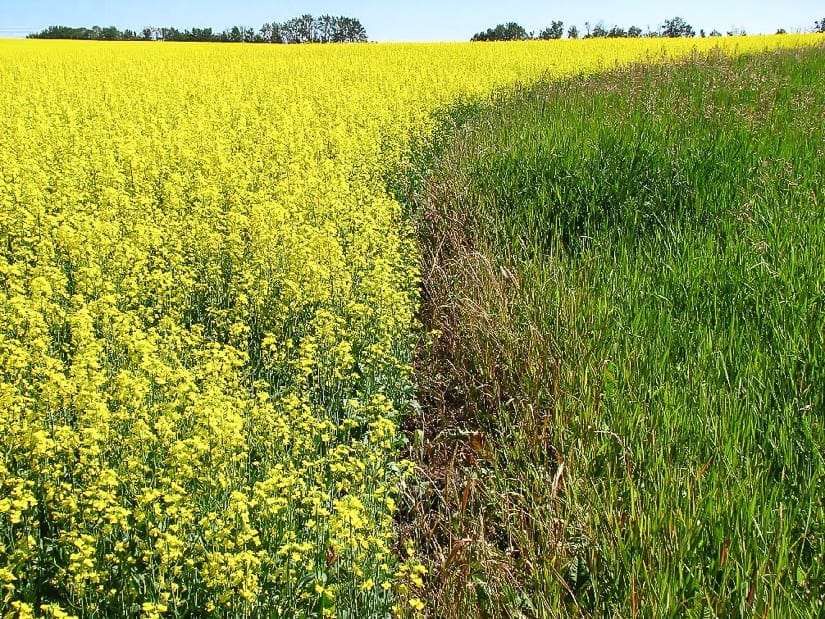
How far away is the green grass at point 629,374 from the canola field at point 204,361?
371 millimetres

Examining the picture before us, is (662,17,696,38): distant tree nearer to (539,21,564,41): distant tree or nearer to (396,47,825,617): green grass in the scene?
(539,21,564,41): distant tree

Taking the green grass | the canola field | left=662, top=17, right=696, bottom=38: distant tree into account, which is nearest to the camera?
the green grass

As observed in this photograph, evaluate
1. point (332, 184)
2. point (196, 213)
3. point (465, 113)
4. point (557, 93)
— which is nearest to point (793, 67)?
point (557, 93)

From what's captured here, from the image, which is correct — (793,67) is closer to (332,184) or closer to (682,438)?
(332,184)

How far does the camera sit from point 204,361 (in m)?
3.86

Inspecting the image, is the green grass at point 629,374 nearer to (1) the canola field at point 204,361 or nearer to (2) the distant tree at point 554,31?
(1) the canola field at point 204,361

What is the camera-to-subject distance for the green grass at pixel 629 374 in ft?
7.62

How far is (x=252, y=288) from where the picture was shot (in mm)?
5012

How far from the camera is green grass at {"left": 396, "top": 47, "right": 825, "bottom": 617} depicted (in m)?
2.32

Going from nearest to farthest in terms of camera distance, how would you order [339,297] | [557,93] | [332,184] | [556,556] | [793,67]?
[556,556], [339,297], [332,184], [557,93], [793,67]

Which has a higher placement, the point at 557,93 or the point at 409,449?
the point at 557,93

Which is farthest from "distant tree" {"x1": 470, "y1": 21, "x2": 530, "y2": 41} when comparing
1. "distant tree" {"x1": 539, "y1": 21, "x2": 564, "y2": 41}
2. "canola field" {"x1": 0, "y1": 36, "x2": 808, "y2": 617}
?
"canola field" {"x1": 0, "y1": 36, "x2": 808, "y2": 617}

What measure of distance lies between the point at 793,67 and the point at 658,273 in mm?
10343

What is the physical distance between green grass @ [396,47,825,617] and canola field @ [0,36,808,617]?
1.22 ft
